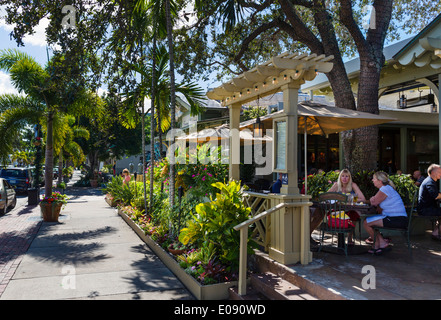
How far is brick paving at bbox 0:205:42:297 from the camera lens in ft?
20.4

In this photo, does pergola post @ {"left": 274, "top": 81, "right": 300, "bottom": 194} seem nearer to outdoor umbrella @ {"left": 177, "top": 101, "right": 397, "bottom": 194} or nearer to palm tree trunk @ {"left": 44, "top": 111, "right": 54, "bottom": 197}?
outdoor umbrella @ {"left": 177, "top": 101, "right": 397, "bottom": 194}

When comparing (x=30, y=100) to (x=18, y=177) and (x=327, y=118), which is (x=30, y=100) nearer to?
(x=18, y=177)

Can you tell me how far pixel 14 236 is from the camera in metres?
9.11

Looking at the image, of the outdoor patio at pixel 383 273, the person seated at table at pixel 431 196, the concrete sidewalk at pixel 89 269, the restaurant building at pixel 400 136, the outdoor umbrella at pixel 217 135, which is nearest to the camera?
the outdoor patio at pixel 383 273

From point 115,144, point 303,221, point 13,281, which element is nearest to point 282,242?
point 303,221

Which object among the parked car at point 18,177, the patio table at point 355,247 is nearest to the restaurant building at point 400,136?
the patio table at point 355,247

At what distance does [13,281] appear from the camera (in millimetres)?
5539

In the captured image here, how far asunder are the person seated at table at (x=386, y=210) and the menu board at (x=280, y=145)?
5.36 feet

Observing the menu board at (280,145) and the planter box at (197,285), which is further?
the menu board at (280,145)

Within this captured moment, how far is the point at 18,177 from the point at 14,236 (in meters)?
14.6

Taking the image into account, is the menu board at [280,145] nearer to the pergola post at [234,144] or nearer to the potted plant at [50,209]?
the pergola post at [234,144]

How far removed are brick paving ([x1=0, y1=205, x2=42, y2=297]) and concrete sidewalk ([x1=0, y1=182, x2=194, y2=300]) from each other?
0.23ft

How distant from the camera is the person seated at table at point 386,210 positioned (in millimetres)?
5527

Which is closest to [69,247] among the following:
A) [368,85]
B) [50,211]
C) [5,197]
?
[50,211]
